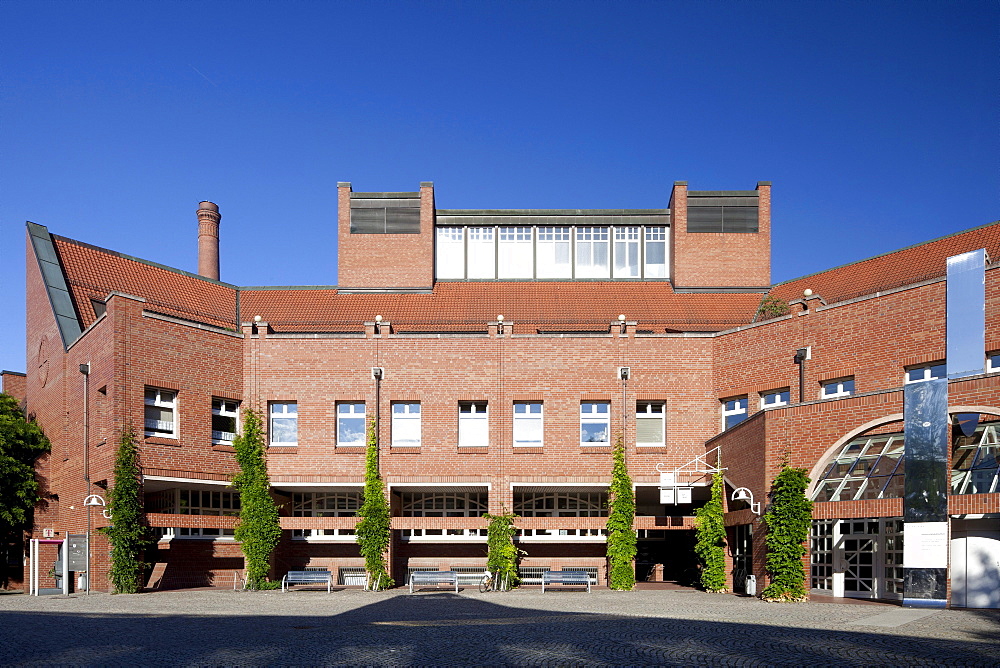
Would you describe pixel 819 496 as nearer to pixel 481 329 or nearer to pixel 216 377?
pixel 481 329

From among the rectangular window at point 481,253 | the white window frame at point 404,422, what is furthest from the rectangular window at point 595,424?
the rectangular window at point 481,253

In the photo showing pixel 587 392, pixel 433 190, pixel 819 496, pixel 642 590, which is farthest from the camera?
pixel 433 190

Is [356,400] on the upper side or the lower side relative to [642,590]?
upper

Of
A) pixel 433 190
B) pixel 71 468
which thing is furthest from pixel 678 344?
pixel 71 468

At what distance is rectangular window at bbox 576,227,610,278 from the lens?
3584cm

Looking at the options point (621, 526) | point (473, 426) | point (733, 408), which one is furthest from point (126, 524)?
point (733, 408)

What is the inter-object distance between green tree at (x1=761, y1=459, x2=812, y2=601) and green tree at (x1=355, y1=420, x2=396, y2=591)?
35.9 ft

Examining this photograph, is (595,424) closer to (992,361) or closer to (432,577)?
(432,577)

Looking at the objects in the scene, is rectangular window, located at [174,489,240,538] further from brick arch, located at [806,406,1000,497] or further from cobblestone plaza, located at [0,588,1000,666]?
brick arch, located at [806,406,1000,497]

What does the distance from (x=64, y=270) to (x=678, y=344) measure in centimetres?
2030

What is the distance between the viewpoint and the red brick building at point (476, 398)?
76.1 ft

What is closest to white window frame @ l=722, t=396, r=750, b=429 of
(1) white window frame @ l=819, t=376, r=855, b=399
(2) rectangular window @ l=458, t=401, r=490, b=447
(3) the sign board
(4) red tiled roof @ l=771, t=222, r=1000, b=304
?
(1) white window frame @ l=819, t=376, r=855, b=399

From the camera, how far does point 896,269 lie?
29.5m

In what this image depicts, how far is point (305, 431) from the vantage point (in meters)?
28.3
